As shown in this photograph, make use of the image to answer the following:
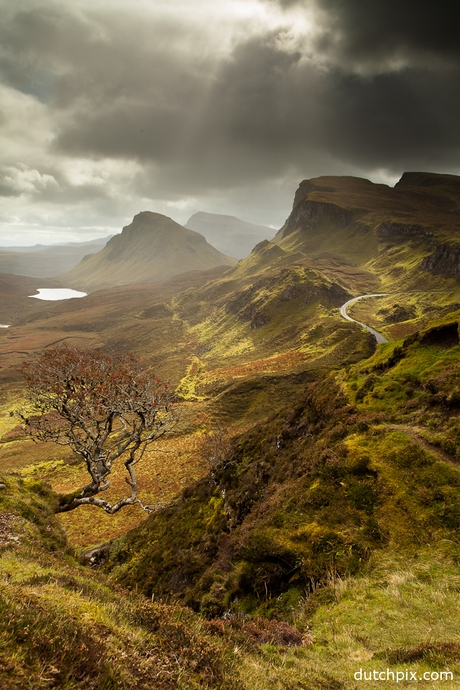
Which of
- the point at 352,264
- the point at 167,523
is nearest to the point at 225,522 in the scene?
the point at 167,523

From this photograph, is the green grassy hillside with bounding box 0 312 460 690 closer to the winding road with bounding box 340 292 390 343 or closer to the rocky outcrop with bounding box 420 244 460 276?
the winding road with bounding box 340 292 390 343

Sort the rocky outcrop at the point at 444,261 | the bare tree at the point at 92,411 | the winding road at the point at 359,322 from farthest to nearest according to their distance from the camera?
the rocky outcrop at the point at 444,261 < the winding road at the point at 359,322 < the bare tree at the point at 92,411

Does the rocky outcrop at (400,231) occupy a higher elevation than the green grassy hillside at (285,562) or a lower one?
higher

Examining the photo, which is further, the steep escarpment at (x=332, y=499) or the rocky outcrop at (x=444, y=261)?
the rocky outcrop at (x=444, y=261)

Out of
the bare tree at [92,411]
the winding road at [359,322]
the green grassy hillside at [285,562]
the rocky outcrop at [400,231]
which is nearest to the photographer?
the green grassy hillside at [285,562]

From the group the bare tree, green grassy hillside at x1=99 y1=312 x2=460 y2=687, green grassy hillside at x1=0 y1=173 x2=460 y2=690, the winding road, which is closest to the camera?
green grassy hillside at x1=0 y1=173 x2=460 y2=690

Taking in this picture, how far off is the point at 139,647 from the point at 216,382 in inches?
2547

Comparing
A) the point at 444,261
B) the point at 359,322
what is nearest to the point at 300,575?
the point at 359,322

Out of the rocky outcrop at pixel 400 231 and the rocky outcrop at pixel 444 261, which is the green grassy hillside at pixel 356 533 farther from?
the rocky outcrop at pixel 400 231

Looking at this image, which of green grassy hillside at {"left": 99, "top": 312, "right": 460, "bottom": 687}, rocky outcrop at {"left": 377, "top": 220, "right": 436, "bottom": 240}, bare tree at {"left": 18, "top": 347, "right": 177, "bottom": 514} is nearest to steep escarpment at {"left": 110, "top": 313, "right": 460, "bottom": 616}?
green grassy hillside at {"left": 99, "top": 312, "right": 460, "bottom": 687}

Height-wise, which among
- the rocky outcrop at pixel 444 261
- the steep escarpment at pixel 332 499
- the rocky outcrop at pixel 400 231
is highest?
the rocky outcrop at pixel 400 231

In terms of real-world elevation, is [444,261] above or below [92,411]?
above

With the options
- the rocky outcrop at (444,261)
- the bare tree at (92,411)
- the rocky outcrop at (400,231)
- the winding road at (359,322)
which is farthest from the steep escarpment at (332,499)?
the rocky outcrop at (400,231)

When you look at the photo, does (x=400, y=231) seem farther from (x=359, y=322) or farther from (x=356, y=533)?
(x=356, y=533)
